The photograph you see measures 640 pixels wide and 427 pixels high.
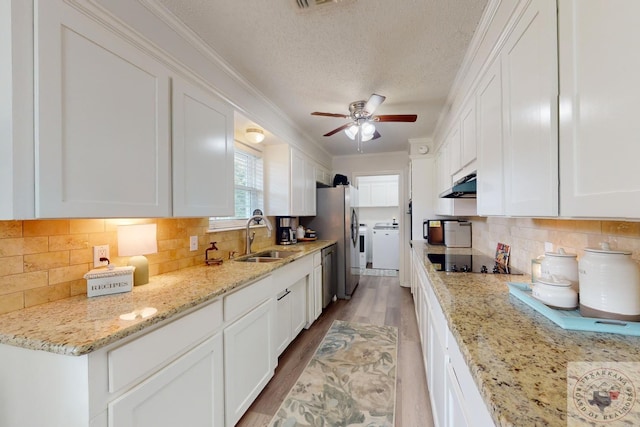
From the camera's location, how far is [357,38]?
5.50 ft

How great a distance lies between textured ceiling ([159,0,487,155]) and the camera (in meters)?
1.45

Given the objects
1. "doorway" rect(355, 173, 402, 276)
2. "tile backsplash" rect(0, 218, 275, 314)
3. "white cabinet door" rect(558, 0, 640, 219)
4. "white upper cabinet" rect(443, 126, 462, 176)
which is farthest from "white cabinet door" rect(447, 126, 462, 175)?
"doorway" rect(355, 173, 402, 276)

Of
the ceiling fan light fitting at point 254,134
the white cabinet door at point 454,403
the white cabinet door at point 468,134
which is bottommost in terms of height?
the white cabinet door at point 454,403

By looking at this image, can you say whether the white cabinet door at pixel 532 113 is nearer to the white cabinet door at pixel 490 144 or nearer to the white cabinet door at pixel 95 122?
the white cabinet door at pixel 490 144

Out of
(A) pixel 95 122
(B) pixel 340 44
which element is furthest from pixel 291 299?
(B) pixel 340 44

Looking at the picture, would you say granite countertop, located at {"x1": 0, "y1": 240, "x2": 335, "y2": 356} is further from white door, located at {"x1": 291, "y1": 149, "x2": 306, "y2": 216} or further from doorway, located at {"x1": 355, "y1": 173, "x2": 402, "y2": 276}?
doorway, located at {"x1": 355, "y1": 173, "x2": 402, "y2": 276}

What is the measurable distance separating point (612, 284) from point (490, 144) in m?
0.83

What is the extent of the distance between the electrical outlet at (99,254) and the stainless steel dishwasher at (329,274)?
7.90 ft

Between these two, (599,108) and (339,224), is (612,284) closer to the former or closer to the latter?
(599,108)

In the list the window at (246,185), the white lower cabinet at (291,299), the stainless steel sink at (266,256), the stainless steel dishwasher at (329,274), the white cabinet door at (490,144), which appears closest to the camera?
the white cabinet door at (490,144)

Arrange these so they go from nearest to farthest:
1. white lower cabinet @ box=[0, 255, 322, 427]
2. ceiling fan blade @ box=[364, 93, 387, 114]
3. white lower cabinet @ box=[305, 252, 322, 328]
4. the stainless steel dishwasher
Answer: white lower cabinet @ box=[0, 255, 322, 427] < ceiling fan blade @ box=[364, 93, 387, 114] < white lower cabinet @ box=[305, 252, 322, 328] < the stainless steel dishwasher

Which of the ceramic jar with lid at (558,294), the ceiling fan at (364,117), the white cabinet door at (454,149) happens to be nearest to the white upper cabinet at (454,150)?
the white cabinet door at (454,149)

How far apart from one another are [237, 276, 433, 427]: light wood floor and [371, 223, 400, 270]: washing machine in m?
1.41

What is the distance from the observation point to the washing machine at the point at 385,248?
593 cm
